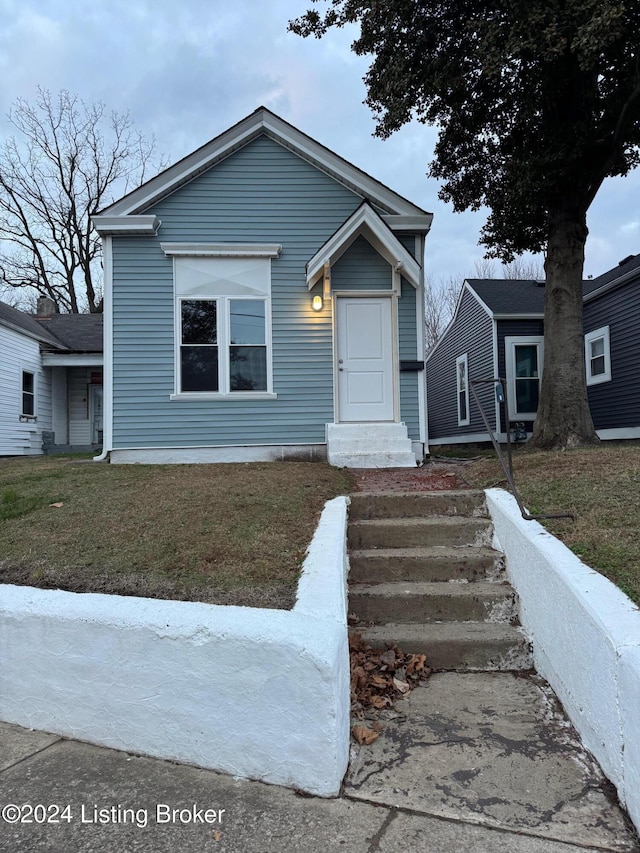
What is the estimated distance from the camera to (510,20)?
707 cm

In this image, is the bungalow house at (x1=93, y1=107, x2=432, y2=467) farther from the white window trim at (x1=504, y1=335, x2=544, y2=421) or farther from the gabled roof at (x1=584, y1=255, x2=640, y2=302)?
the white window trim at (x1=504, y1=335, x2=544, y2=421)

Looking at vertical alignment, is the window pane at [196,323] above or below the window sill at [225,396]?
above

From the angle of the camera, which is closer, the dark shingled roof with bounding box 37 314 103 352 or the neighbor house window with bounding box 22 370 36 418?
the neighbor house window with bounding box 22 370 36 418

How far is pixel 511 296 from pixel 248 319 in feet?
33.5

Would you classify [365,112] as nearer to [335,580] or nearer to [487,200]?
[487,200]

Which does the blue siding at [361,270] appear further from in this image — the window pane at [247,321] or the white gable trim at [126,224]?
the white gable trim at [126,224]

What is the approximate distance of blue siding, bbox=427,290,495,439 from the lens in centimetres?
1547

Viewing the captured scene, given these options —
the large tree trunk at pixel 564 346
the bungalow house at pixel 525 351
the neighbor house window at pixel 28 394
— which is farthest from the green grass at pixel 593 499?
the neighbor house window at pixel 28 394

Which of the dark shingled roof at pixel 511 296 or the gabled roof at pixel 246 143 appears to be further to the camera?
the dark shingled roof at pixel 511 296

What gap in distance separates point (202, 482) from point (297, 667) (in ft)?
11.9

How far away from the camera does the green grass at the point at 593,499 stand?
299cm

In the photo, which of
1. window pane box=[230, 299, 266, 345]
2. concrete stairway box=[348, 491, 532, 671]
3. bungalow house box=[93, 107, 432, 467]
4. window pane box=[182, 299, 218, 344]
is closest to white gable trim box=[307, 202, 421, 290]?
bungalow house box=[93, 107, 432, 467]

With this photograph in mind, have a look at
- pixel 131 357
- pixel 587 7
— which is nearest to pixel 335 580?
pixel 131 357

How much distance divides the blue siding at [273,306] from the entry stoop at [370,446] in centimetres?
47
